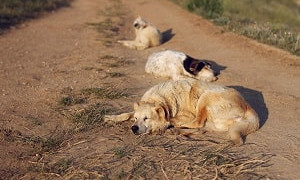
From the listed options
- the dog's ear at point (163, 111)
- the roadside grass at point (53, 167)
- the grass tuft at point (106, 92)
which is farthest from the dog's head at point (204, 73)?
the roadside grass at point (53, 167)

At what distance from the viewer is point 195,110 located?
660cm

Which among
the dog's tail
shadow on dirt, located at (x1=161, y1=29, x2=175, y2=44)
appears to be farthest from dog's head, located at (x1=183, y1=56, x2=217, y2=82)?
shadow on dirt, located at (x1=161, y1=29, x2=175, y2=44)

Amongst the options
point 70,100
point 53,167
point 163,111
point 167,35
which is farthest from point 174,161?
point 167,35

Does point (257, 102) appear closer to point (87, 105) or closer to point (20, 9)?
point (87, 105)

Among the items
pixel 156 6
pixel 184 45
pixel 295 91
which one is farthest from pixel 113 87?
pixel 156 6

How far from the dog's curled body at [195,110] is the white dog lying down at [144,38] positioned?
5.36 m

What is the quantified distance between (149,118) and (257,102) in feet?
8.38

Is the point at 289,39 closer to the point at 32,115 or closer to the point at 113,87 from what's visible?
the point at 113,87

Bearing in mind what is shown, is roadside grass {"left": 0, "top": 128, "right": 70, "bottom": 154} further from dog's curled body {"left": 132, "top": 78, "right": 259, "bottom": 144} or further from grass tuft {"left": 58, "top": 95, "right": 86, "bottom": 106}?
grass tuft {"left": 58, "top": 95, "right": 86, "bottom": 106}

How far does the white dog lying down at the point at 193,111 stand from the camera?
6.23 m

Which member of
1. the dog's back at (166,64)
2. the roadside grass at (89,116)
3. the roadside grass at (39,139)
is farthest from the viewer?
the dog's back at (166,64)

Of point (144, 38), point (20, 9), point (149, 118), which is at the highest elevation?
point (149, 118)

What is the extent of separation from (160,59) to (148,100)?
9.94 feet

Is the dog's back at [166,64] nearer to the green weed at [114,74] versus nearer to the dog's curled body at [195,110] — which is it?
the green weed at [114,74]
